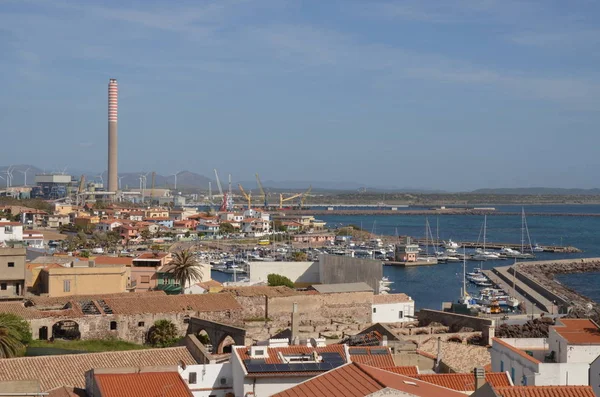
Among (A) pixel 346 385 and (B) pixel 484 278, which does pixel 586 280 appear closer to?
(B) pixel 484 278

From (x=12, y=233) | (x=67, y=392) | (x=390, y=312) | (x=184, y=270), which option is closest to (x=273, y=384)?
(x=67, y=392)

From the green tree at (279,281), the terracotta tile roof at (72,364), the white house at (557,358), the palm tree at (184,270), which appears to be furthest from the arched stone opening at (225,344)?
the green tree at (279,281)

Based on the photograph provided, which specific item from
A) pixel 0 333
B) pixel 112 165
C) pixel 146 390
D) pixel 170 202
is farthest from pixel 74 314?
pixel 170 202

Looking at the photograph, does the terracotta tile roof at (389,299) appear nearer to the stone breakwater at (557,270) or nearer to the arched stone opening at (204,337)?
the arched stone opening at (204,337)

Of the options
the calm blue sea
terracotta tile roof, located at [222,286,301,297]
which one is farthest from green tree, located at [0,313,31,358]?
the calm blue sea

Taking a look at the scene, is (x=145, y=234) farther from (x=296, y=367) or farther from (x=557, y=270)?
(x=296, y=367)

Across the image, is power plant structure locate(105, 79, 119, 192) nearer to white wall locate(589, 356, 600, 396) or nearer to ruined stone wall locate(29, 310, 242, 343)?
ruined stone wall locate(29, 310, 242, 343)
